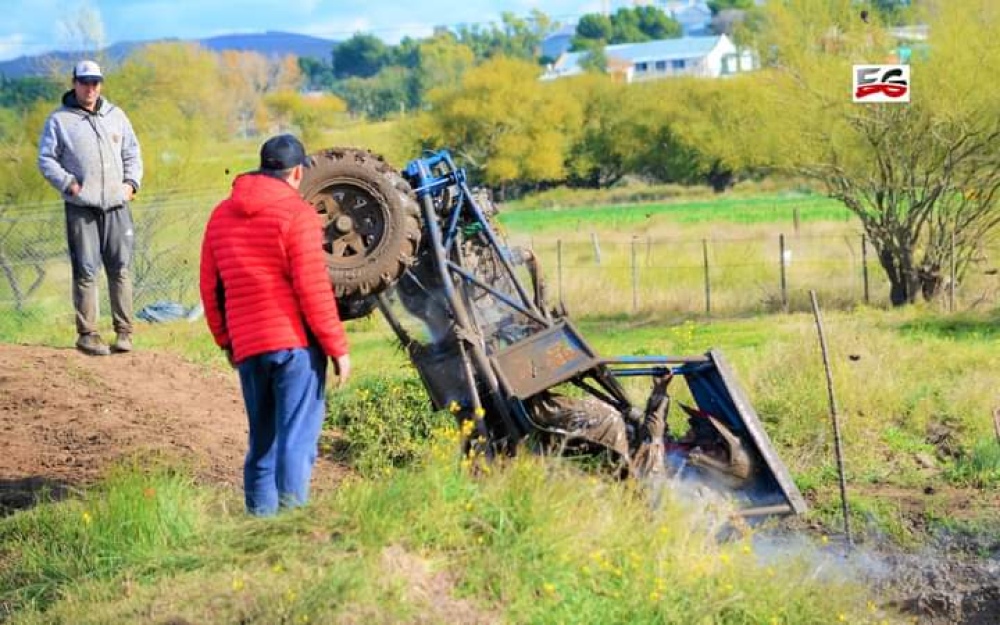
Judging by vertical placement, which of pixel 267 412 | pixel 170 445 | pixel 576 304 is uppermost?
pixel 267 412

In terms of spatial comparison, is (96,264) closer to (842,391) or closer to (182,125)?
(842,391)

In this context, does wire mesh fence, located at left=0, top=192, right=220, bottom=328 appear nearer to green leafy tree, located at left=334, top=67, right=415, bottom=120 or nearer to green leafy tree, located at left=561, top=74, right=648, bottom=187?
green leafy tree, located at left=561, top=74, right=648, bottom=187

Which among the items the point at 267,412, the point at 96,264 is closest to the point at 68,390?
the point at 96,264

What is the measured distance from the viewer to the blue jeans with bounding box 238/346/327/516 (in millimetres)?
7086

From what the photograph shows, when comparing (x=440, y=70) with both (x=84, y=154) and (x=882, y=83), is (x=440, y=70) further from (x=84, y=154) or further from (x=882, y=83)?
(x=84, y=154)

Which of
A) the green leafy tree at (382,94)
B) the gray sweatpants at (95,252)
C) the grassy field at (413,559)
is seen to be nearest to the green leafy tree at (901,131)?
the gray sweatpants at (95,252)

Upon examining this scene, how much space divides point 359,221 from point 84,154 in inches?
118

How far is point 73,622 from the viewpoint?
5918mm

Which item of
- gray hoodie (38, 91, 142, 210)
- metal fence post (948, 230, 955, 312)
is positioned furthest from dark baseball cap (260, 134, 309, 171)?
metal fence post (948, 230, 955, 312)

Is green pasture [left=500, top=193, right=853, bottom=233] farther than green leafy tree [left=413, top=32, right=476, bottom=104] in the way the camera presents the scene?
No

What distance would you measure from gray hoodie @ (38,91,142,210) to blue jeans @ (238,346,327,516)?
429 cm

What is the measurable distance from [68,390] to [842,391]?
7.08 m

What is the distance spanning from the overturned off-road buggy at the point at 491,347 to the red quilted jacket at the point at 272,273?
5.87ft

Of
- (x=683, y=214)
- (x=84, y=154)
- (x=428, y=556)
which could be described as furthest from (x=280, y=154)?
(x=683, y=214)
